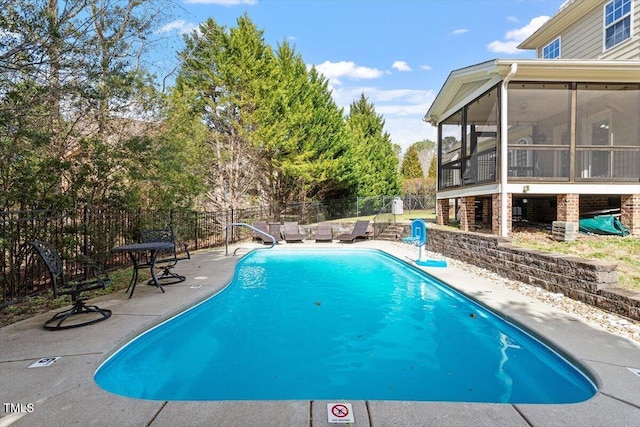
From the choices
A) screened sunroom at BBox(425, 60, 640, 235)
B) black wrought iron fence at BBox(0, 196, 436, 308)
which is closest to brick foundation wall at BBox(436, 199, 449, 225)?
screened sunroom at BBox(425, 60, 640, 235)

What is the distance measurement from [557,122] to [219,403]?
15020 millimetres

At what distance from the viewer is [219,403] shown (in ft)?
8.33

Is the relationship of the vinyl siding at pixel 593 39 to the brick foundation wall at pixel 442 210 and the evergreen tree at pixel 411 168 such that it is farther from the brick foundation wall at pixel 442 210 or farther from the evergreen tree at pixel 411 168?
the evergreen tree at pixel 411 168

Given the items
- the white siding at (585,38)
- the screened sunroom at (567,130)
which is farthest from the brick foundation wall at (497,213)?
the white siding at (585,38)

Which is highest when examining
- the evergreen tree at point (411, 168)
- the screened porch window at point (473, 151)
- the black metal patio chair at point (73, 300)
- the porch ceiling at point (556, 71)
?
the evergreen tree at point (411, 168)

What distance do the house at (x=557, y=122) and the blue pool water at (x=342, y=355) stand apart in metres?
4.63

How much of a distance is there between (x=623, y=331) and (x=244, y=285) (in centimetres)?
640

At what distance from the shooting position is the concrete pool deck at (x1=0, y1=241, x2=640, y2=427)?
2.31 metres

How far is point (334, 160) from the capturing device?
18828 mm

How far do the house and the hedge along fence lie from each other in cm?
117

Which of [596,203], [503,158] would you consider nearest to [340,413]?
[503,158]

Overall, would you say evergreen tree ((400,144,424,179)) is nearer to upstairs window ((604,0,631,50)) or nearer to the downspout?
upstairs window ((604,0,631,50))

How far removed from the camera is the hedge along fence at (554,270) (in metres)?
4.62

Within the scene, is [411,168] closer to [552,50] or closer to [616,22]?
[552,50]
